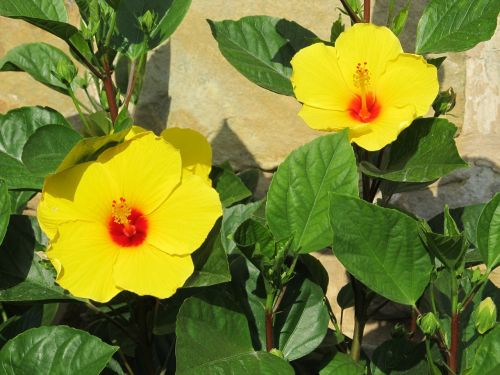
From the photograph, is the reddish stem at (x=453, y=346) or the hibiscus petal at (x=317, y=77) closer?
the reddish stem at (x=453, y=346)

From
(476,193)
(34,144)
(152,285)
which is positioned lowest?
(476,193)

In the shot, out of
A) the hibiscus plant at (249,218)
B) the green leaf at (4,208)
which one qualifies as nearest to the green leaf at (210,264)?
the hibiscus plant at (249,218)

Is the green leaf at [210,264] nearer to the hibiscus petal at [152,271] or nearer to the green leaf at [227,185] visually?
the hibiscus petal at [152,271]

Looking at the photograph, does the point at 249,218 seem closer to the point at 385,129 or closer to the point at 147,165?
the point at 147,165

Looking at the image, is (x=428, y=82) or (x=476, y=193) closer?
(x=428, y=82)

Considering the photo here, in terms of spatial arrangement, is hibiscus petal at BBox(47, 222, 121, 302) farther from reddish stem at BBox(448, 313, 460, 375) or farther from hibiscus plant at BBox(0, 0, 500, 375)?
reddish stem at BBox(448, 313, 460, 375)

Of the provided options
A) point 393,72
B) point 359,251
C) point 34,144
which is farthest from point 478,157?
point 34,144

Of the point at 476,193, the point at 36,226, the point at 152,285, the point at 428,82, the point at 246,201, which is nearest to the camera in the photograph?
the point at 152,285

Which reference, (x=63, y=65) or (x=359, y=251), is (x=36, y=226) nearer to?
(x=63, y=65)

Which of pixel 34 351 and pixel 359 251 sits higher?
pixel 359 251
